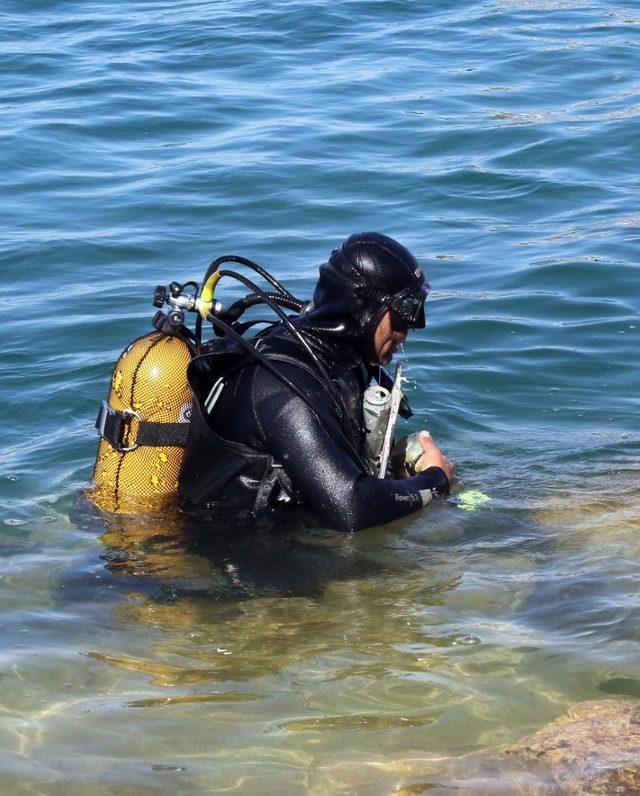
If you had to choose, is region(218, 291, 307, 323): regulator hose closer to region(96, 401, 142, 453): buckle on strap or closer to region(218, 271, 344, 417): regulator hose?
region(218, 271, 344, 417): regulator hose

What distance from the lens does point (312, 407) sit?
4.55 meters

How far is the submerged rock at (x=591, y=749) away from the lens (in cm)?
347

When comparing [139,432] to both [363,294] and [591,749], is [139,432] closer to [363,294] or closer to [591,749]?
[363,294]

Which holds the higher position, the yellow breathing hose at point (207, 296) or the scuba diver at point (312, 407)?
the yellow breathing hose at point (207, 296)

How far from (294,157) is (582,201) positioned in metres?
2.84

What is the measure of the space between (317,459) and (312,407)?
0.66 ft

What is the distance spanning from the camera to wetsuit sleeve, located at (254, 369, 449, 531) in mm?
4590

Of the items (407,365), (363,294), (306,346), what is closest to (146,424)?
(306,346)

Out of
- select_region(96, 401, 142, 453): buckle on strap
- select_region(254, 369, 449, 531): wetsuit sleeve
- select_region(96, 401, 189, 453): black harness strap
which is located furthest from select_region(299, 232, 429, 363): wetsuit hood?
select_region(96, 401, 142, 453): buckle on strap

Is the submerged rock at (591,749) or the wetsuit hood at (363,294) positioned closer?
the submerged rock at (591,749)

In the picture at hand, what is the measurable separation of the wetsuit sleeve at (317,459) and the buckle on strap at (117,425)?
0.56 meters

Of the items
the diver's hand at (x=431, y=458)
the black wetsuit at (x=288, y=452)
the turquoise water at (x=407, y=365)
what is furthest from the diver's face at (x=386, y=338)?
the turquoise water at (x=407, y=365)

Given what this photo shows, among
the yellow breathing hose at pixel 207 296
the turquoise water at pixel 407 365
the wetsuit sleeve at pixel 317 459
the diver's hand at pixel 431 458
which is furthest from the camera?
the diver's hand at pixel 431 458

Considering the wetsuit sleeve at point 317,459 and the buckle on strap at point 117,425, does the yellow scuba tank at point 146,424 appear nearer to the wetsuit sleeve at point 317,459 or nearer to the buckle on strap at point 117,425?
the buckle on strap at point 117,425
